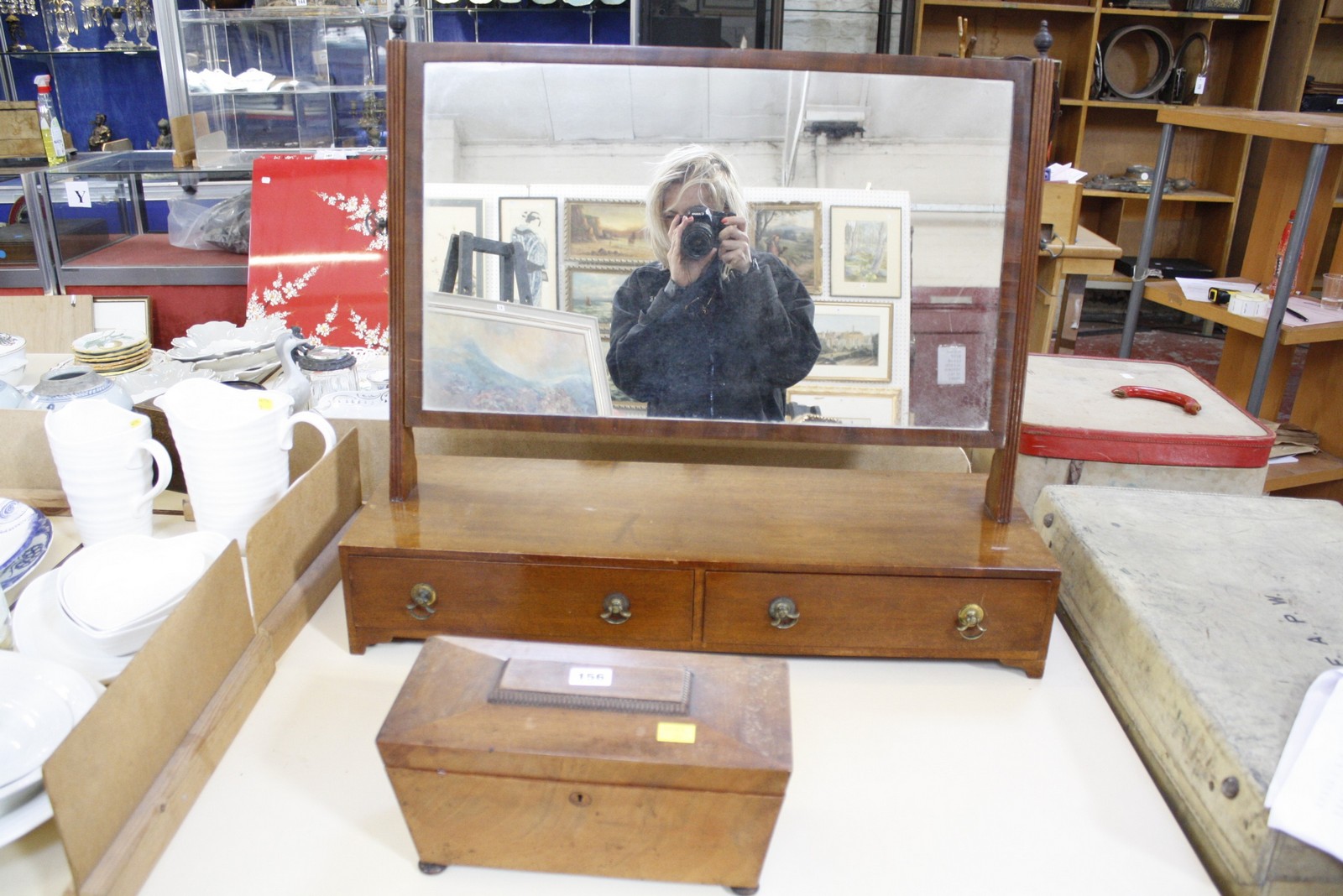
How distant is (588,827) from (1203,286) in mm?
2388

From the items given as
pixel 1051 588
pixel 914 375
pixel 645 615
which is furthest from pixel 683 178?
pixel 1051 588

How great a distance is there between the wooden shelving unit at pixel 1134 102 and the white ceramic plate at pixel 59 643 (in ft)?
13.5

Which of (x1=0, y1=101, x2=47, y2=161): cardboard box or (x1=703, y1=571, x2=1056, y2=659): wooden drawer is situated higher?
(x1=0, y1=101, x2=47, y2=161): cardboard box

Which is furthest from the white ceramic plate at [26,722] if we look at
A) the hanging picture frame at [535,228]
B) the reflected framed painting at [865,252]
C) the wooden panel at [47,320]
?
the wooden panel at [47,320]

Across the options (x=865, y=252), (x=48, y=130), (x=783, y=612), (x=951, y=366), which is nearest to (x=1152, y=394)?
(x=951, y=366)

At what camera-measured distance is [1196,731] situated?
0.84m

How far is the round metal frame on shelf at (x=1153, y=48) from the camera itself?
4.27m

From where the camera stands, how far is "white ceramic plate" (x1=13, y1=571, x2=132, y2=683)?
3.00 feet

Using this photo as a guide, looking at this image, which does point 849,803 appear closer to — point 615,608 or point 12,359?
point 615,608

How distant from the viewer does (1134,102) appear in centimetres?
426

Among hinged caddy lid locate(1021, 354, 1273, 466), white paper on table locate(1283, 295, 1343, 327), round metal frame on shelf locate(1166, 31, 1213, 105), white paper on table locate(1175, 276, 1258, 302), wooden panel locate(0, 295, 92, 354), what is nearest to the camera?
hinged caddy lid locate(1021, 354, 1273, 466)

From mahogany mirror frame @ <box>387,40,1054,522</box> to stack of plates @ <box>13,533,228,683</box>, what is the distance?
0.83 feet

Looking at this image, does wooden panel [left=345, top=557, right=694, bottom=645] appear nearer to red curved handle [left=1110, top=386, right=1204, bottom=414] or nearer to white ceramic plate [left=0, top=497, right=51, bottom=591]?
white ceramic plate [left=0, top=497, right=51, bottom=591]

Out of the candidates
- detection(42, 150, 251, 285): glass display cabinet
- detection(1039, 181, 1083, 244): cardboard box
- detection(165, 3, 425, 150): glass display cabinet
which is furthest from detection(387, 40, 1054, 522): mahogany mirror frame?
detection(1039, 181, 1083, 244): cardboard box
